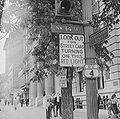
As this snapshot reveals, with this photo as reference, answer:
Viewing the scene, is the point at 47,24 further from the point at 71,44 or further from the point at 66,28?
the point at 71,44

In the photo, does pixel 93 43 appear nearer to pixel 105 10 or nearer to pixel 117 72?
pixel 105 10

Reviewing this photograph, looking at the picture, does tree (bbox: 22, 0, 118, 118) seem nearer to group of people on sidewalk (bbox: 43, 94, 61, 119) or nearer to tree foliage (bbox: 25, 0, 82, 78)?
tree foliage (bbox: 25, 0, 82, 78)

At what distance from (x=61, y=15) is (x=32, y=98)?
43603 millimetres

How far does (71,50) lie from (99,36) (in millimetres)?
639

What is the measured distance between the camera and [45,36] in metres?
8.43

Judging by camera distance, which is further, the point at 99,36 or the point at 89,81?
the point at 89,81

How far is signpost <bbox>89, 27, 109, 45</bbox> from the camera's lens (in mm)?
5139

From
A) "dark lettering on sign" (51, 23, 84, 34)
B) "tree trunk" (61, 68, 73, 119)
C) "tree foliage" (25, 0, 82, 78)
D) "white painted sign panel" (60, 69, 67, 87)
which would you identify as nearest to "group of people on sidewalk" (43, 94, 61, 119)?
"tree foliage" (25, 0, 82, 78)

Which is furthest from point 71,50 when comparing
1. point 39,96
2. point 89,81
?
point 39,96

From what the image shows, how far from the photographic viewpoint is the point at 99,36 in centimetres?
528

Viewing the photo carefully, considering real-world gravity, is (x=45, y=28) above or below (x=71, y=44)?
above

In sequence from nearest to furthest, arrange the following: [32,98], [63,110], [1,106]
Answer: [63,110] < [1,106] < [32,98]

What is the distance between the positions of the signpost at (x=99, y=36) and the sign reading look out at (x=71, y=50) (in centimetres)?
30

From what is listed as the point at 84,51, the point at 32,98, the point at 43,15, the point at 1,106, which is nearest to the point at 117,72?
the point at 43,15
